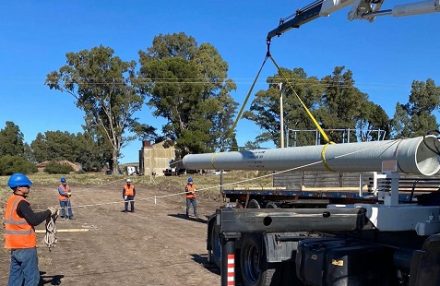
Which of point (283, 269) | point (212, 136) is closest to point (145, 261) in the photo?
point (283, 269)

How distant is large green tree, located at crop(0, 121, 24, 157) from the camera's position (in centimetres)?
10400

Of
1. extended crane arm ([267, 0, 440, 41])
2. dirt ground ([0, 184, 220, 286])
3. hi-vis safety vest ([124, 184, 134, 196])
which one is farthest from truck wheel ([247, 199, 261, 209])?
hi-vis safety vest ([124, 184, 134, 196])

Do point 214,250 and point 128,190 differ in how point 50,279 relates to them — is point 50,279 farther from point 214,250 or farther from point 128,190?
point 128,190

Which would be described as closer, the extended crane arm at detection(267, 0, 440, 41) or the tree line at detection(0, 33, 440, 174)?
the extended crane arm at detection(267, 0, 440, 41)

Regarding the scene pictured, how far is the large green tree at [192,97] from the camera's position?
213 ft

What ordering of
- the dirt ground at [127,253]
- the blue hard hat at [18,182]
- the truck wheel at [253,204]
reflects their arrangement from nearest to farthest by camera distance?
the blue hard hat at [18,182] → the dirt ground at [127,253] → the truck wheel at [253,204]

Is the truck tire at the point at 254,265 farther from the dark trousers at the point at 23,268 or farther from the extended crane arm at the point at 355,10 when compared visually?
the extended crane arm at the point at 355,10

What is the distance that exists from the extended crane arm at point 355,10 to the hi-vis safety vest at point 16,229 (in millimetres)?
5904

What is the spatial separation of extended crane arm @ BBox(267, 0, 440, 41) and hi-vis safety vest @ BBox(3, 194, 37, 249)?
19.4 feet

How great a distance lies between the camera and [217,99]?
227 ft

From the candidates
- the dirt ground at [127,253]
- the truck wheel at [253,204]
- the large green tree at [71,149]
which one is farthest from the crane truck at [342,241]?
the large green tree at [71,149]

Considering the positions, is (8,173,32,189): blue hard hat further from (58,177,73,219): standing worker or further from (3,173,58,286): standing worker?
(58,177,73,219): standing worker

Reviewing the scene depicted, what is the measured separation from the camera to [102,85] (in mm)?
68812

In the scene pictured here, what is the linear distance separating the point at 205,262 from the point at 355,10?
5961 millimetres
